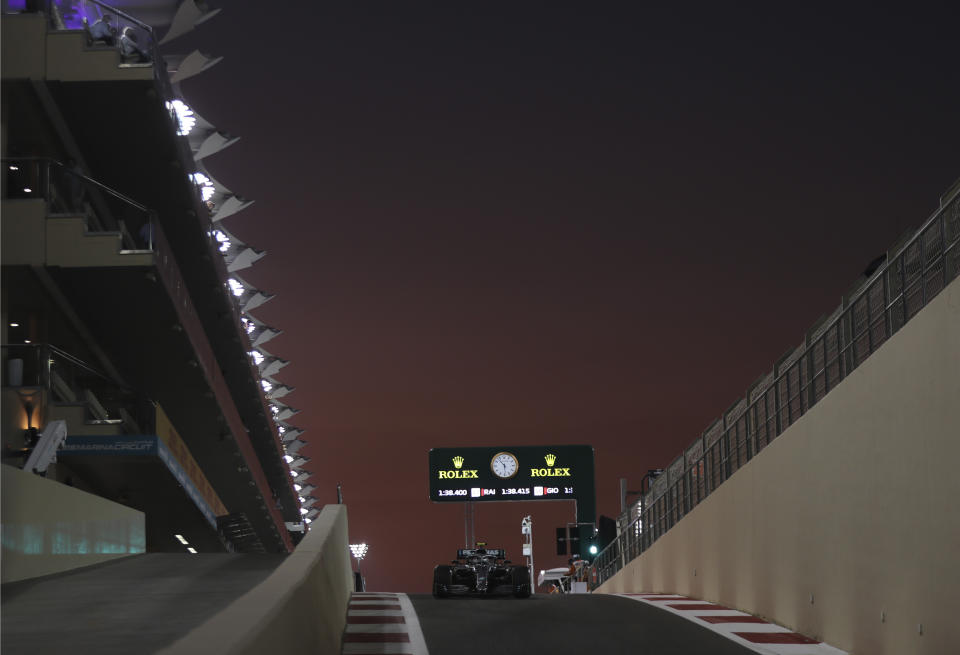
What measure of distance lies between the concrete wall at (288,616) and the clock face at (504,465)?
3462cm

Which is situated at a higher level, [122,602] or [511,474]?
[511,474]

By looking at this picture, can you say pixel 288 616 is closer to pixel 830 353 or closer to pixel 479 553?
pixel 830 353

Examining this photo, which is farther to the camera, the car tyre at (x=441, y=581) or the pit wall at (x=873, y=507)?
the car tyre at (x=441, y=581)

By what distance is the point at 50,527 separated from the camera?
53.5ft

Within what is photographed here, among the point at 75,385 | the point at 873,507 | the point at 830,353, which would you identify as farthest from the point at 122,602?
the point at 75,385

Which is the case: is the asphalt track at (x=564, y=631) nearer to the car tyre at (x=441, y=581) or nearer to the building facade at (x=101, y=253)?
the car tyre at (x=441, y=581)

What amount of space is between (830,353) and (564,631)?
3.93 meters

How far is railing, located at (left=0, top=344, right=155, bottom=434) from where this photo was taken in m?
23.1


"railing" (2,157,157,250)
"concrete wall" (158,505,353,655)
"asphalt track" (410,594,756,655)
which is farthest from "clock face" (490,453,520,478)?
"concrete wall" (158,505,353,655)

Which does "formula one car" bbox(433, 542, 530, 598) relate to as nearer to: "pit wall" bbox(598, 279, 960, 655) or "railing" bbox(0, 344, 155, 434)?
"pit wall" bbox(598, 279, 960, 655)

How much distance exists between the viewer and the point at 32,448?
22.8m

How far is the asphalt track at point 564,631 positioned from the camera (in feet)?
37.4

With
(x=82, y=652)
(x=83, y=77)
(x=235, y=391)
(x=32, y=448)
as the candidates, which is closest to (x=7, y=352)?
(x=32, y=448)

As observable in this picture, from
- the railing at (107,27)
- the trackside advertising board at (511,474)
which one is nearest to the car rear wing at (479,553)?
the railing at (107,27)
